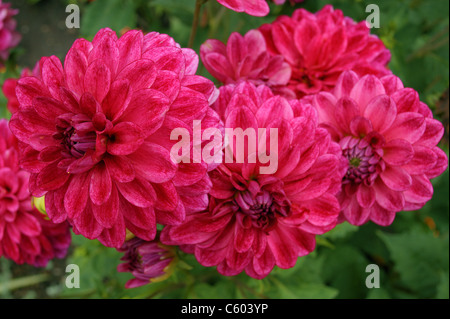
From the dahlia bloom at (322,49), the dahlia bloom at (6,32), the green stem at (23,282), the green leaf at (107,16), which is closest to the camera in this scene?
the dahlia bloom at (322,49)

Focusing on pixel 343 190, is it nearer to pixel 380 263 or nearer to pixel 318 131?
pixel 318 131

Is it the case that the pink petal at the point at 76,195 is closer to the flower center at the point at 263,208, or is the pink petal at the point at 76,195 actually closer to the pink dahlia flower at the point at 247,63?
the flower center at the point at 263,208

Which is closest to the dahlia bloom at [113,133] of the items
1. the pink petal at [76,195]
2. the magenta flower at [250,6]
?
the pink petal at [76,195]

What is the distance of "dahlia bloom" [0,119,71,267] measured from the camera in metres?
0.88

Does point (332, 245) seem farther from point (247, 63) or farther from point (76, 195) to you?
point (76, 195)

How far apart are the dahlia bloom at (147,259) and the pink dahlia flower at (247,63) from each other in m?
0.36

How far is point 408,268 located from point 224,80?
104 cm

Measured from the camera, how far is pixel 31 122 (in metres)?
0.58

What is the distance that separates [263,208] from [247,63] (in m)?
0.30

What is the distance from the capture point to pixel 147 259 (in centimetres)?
78

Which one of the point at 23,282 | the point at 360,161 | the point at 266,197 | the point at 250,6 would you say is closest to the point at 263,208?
the point at 266,197

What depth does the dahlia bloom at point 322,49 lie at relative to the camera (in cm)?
80

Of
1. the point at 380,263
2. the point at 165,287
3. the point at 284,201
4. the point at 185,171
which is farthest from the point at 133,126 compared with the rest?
the point at 380,263

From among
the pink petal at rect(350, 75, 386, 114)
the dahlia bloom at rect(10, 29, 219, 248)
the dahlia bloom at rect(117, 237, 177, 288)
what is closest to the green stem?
the dahlia bloom at rect(117, 237, 177, 288)
